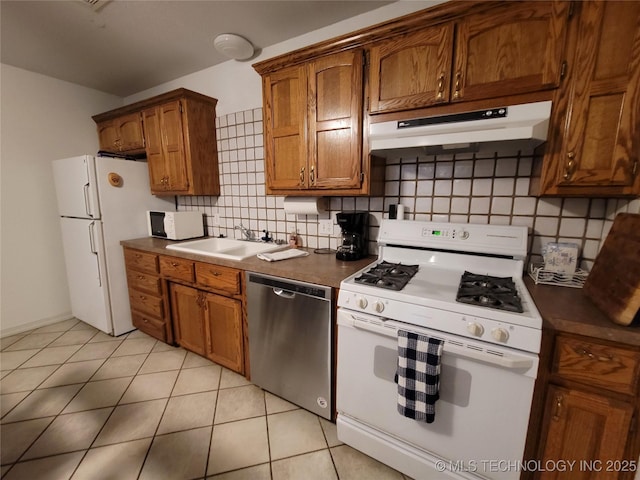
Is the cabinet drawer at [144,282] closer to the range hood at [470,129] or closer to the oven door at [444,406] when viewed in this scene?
the oven door at [444,406]

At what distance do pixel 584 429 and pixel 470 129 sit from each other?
1.25 m

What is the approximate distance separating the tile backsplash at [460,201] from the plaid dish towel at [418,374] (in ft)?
2.85

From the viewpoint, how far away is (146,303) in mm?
2455

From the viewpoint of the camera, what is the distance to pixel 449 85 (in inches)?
51.1

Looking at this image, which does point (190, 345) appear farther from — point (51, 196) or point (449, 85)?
point (449, 85)

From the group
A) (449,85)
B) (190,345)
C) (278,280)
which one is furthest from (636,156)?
(190,345)

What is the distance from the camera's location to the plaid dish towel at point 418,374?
1068 mm

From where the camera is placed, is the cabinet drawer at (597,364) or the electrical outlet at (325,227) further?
the electrical outlet at (325,227)

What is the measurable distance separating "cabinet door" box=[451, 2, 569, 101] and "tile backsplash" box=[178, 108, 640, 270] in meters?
0.32

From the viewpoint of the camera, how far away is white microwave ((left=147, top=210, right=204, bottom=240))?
2545 millimetres

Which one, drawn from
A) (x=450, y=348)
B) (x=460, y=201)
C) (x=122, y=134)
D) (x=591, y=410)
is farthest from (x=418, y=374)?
(x=122, y=134)

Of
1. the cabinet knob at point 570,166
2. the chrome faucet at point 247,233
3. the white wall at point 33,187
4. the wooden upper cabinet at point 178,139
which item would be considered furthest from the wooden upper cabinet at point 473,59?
the white wall at point 33,187

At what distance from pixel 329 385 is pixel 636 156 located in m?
1.71

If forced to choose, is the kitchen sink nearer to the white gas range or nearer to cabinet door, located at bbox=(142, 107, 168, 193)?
cabinet door, located at bbox=(142, 107, 168, 193)
